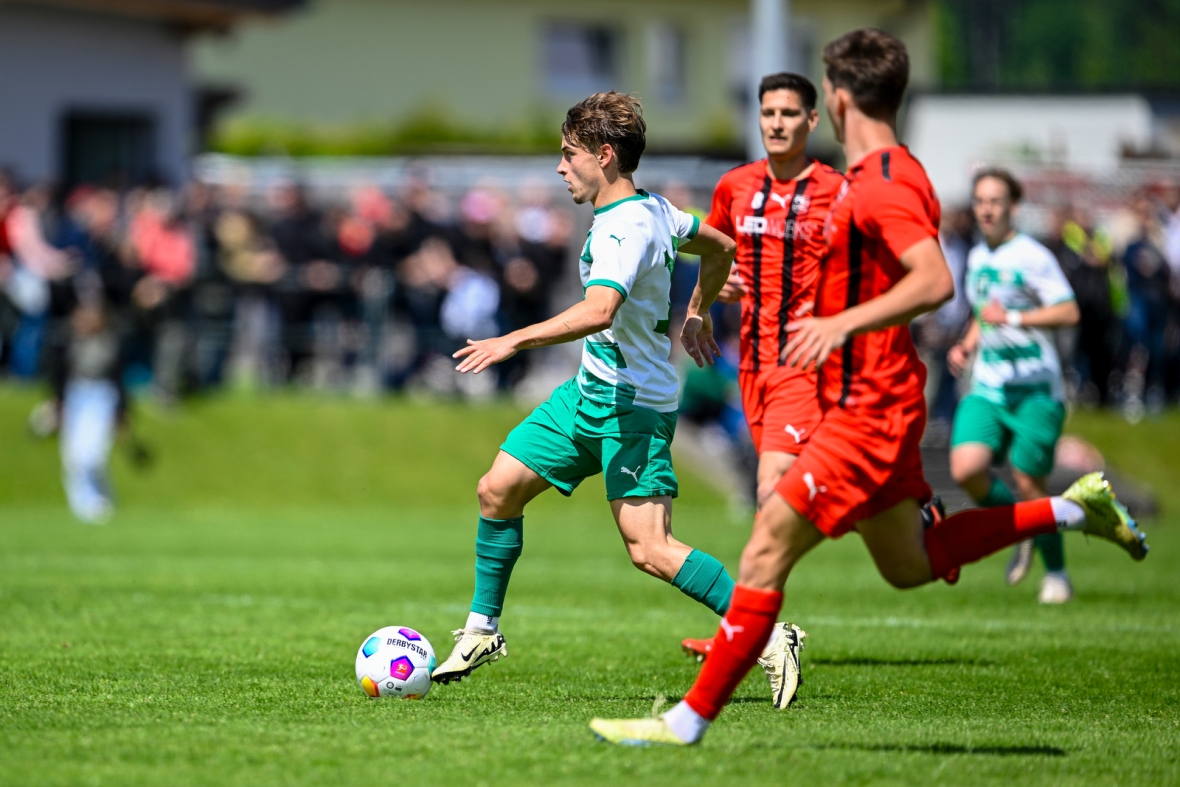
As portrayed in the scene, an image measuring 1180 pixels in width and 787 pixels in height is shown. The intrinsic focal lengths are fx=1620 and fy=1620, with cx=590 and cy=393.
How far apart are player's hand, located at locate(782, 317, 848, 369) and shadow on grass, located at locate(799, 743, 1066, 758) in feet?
4.61

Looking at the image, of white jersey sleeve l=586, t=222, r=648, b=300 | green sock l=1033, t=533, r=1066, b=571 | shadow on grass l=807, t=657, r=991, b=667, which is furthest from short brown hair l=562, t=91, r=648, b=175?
green sock l=1033, t=533, r=1066, b=571

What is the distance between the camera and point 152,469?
1883cm

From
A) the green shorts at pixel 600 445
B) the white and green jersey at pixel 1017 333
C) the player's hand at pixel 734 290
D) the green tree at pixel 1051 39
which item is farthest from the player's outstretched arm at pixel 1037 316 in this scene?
the green tree at pixel 1051 39

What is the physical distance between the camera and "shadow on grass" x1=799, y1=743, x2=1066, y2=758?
18.3 feet

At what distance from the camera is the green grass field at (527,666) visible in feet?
17.4

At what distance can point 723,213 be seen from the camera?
7.57 meters

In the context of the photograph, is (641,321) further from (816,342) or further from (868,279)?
(816,342)

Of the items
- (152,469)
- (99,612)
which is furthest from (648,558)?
(152,469)

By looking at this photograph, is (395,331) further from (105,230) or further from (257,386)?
(105,230)

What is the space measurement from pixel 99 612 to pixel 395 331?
A: 11.5 meters

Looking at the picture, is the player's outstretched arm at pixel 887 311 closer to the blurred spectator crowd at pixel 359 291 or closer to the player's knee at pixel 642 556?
the player's knee at pixel 642 556

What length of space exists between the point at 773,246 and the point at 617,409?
133 cm

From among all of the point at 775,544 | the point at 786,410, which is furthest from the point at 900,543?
the point at 786,410

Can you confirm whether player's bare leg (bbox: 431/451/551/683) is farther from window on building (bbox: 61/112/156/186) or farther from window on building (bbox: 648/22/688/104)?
window on building (bbox: 648/22/688/104)
